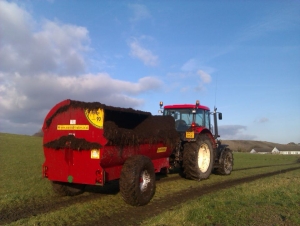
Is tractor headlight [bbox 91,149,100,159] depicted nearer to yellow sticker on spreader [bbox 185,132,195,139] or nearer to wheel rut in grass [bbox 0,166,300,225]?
wheel rut in grass [bbox 0,166,300,225]

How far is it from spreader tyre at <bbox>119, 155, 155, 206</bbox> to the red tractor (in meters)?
3.07

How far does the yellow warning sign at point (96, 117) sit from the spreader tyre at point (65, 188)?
2.06 m

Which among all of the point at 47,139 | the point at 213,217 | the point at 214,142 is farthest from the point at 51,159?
the point at 214,142

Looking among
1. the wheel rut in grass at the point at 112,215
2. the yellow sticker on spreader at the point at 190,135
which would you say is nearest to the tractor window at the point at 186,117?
the yellow sticker on spreader at the point at 190,135

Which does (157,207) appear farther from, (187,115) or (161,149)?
(187,115)

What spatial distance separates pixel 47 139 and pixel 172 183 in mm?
4760

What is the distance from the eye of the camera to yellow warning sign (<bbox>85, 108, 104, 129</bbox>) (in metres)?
7.20

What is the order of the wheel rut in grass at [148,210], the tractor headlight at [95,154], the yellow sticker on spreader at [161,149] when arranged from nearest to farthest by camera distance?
the wheel rut in grass at [148,210] < the tractor headlight at [95,154] < the yellow sticker on spreader at [161,149]

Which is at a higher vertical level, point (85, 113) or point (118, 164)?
point (85, 113)

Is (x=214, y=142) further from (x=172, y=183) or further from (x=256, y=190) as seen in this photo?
(x=256, y=190)

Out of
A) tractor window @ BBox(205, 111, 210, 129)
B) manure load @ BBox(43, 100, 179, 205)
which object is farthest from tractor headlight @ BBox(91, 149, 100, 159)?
tractor window @ BBox(205, 111, 210, 129)

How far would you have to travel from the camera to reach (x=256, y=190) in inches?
344

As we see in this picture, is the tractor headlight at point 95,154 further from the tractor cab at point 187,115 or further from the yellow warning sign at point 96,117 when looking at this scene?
the tractor cab at point 187,115

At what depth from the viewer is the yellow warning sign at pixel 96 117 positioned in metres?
7.20
